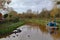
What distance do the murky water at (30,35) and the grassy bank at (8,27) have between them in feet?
0.18

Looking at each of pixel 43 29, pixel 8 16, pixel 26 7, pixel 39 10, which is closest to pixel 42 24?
pixel 43 29

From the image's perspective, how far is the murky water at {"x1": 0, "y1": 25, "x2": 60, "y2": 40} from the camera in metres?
1.86

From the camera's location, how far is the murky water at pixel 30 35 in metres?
1.86

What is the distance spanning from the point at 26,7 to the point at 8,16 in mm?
259

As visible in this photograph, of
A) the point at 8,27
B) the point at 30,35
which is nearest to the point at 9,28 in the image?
the point at 8,27

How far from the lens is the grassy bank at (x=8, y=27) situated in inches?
74.5

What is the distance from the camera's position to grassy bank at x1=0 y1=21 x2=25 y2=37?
189 cm

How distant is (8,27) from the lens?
1.92 meters

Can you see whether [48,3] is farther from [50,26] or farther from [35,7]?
[50,26]

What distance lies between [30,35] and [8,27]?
301 millimetres

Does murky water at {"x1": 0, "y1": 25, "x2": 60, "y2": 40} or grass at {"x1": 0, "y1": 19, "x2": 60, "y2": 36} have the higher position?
grass at {"x1": 0, "y1": 19, "x2": 60, "y2": 36}

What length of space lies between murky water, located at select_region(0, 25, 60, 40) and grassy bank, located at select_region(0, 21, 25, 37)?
2.2 inches

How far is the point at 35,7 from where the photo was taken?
6.29 ft

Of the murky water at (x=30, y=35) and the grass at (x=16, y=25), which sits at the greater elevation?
the grass at (x=16, y=25)
